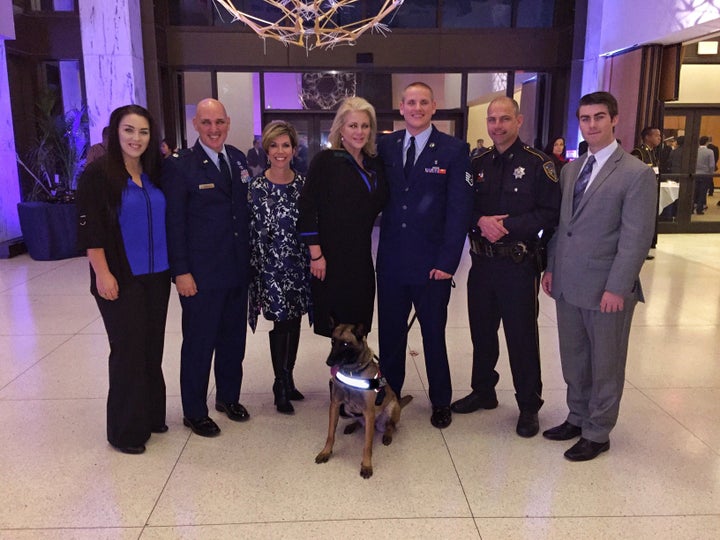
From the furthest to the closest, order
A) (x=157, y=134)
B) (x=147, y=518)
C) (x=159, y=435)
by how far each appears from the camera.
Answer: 1. (x=159, y=435)
2. (x=157, y=134)
3. (x=147, y=518)

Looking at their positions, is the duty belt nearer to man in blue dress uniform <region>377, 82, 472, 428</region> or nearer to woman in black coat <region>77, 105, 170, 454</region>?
man in blue dress uniform <region>377, 82, 472, 428</region>

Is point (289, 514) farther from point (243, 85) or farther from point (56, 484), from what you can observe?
point (243, 85)

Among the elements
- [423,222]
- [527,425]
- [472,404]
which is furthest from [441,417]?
[423,222]

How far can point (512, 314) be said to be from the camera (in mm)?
3090

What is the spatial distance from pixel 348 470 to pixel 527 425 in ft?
3.37

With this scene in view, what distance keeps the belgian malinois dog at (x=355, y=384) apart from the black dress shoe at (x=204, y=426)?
0.63 m

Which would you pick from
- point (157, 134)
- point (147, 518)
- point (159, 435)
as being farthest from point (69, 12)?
point (147, 518)

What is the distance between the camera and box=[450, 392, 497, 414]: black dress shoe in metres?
3.38

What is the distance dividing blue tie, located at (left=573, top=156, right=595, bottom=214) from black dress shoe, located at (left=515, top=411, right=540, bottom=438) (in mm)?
1146

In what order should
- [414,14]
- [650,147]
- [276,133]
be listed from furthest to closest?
[414,14] → [650,147] → [276,133]

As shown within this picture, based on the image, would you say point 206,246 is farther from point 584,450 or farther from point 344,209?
point 584,450

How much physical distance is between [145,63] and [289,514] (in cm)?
887

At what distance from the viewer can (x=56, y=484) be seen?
8.69 feet

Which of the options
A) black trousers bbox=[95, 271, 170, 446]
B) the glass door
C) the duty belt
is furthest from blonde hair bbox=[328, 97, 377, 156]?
the glass door
